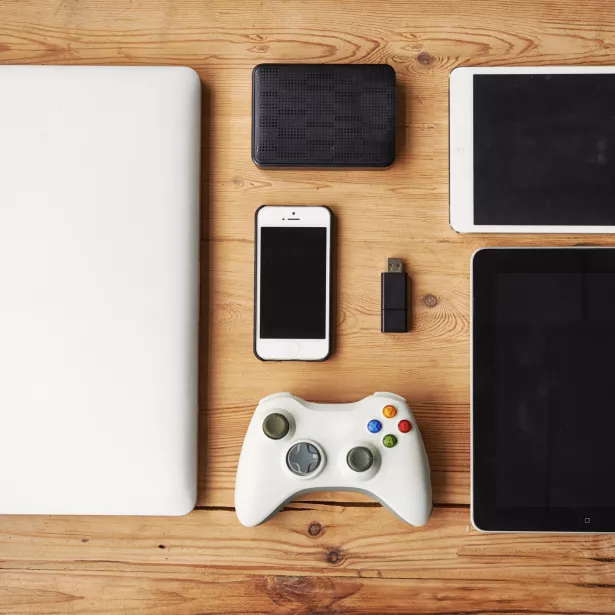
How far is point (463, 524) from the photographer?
606mm

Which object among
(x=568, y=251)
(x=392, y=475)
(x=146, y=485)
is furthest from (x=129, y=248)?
(x=568, y=251)

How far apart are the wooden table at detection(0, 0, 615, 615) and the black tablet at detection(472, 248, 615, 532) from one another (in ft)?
0.14

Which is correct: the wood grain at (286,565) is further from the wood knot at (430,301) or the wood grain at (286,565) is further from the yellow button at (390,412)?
the wood knot at (430,301)

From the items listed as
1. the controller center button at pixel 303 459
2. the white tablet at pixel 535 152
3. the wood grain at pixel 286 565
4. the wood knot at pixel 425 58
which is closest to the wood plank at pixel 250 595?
the wood grain at pixel 286 565

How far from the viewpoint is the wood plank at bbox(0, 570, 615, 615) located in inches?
23.8

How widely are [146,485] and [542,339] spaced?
0.45 m

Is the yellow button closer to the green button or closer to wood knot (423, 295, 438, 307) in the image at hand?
the green button

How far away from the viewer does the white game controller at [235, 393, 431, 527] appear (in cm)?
56

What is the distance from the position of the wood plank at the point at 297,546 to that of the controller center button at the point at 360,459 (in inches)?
3.3

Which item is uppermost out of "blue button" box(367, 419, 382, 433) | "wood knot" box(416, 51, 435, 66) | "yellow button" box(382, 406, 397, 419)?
"wood knot" box(416, 51, 435, 66)

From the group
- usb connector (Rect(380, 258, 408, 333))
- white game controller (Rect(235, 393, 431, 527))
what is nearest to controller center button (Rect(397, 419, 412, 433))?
white game controller (Rect(235, 393, 431, 527))

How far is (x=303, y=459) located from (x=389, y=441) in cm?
9

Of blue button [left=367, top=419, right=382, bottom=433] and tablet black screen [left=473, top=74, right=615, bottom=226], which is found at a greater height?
tablet black screen [left=473, top=74, right=615, bottom=226]

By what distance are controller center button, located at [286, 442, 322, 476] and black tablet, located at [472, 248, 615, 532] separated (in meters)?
0.17
